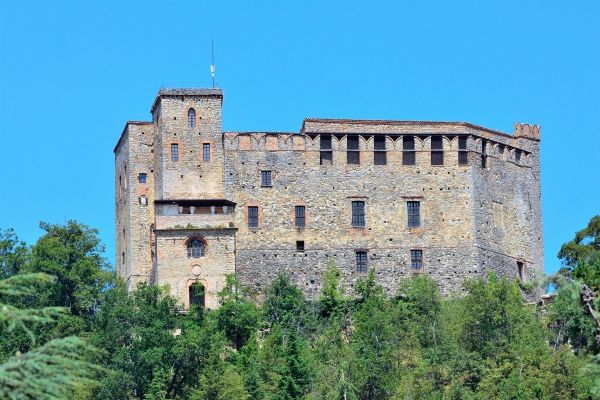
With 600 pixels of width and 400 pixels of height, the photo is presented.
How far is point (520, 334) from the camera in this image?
2245 inches

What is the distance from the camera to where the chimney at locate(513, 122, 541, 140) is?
230ft

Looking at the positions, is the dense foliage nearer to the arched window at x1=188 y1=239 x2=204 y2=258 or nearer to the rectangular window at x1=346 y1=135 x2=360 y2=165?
the arched window at x1=188 y1=239 x2=204 y2=258

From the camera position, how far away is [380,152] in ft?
215

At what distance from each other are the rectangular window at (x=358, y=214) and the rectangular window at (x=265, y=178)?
4.15m

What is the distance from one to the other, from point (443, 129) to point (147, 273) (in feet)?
51.2

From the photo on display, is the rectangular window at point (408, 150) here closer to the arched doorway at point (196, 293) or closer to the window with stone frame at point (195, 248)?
the window with stone frame at point (195, 248)

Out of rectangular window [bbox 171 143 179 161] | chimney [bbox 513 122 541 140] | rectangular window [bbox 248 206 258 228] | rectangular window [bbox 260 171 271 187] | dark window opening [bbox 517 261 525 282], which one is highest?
chimney [bbox 513 122 541 140]

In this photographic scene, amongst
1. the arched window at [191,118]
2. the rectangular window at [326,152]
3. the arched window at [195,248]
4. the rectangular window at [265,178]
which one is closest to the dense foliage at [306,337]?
the arched window at [195,248]

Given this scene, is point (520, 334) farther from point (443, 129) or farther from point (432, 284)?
point (443, 129)

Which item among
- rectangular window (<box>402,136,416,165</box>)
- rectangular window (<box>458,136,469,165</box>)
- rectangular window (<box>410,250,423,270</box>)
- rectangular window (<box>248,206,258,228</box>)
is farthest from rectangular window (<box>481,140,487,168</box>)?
rectangular window (<box>248,206,258,228</box>)

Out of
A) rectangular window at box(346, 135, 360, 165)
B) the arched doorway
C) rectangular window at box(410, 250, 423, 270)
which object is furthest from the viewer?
rectangular window at box(346, 135, 360, 165)

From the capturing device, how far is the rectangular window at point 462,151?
66056mm

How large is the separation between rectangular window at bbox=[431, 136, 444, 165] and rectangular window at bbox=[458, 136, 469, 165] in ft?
2.81

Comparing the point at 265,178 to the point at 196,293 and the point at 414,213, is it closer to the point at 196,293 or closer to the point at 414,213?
the point at 196,293
